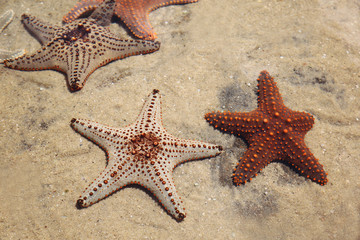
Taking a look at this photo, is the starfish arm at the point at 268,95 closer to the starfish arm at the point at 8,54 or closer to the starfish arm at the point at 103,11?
the starfish arm at the point at 103,11

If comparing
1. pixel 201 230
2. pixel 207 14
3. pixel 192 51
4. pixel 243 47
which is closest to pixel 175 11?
pixel 207 14

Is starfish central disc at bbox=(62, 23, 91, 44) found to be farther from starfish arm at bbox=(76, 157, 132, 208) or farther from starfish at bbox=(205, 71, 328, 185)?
starfish at bbox=(205, 71, 328, 185)

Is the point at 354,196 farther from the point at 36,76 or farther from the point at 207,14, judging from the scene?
the point at 36,76

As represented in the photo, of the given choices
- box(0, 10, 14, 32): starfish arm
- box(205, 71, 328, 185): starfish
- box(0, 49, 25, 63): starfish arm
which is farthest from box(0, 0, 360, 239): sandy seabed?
box(0, 49, 25, 63): starfish arm

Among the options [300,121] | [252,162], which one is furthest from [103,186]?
[300,121]

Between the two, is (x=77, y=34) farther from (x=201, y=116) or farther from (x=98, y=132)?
(x=201, y=116)

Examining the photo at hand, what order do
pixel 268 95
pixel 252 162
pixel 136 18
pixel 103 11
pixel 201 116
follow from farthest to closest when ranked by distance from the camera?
1. pixel 136 18
2. pixel 103 11
3. pixel 201 116
4. pixel 268 95
5. pixel 252 162
